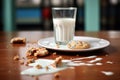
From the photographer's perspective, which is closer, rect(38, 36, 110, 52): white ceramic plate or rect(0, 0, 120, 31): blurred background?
rect(38, 36, 110, 52): white ceramic plate

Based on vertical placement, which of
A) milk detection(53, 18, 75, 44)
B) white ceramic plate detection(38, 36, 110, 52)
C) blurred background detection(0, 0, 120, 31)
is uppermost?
milk detection(53, 18, 75, 44)

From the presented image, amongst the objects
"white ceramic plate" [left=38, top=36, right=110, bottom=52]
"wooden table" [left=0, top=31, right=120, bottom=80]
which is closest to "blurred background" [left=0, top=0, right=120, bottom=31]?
"white ceramic plate" [left=38, top=36, right=110, bottom=52]

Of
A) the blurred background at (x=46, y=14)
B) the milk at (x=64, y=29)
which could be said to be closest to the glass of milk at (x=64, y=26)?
the milk at (x=64, y=29)

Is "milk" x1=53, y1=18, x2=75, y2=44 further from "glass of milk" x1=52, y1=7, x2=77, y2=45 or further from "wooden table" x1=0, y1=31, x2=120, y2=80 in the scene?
"wooden table" x1=0, y1=31, x2=120, y2=80

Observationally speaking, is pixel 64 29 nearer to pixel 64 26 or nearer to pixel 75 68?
pixel 64 26

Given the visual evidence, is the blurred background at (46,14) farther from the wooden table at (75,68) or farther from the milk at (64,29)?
the wooden table at (75,68)

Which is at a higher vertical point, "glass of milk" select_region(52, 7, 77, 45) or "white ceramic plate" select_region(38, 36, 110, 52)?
"glass of milk" select_region(52, 7, 77, 45)

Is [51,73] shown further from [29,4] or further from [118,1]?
[29,4]
